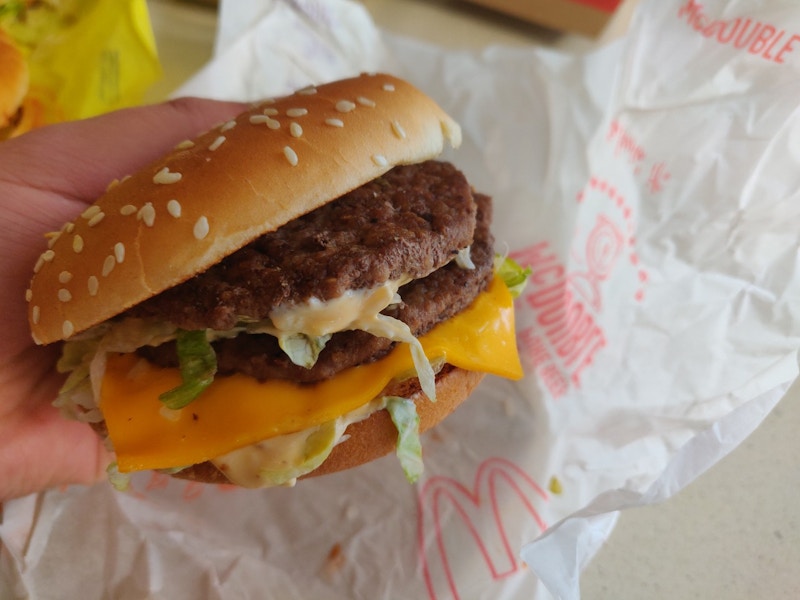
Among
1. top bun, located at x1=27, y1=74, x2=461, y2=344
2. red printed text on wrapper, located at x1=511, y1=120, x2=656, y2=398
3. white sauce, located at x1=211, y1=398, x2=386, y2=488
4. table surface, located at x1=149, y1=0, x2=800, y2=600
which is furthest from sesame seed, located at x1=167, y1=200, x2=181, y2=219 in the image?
table surface, located at x1=149, y1=0, x2=800, y2=600

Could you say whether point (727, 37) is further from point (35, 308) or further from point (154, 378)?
point (35, 308)

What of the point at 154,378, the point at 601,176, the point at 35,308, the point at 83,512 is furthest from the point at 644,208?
the point at 83,512

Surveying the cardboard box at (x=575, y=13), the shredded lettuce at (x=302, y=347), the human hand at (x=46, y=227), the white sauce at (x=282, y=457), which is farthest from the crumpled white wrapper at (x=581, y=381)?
the cardboard box at (x=575, y=13)

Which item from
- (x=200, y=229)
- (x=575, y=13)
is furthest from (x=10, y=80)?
(x=575, y=13)

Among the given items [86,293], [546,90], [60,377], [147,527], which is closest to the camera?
[86,293]

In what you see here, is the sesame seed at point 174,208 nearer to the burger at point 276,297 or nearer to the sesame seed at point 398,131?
the burger at point 276,297

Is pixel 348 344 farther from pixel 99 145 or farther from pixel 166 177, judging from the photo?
pixel 99 145

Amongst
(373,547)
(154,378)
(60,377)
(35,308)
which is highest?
(35,308)

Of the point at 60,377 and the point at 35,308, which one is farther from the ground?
the point at 35,308

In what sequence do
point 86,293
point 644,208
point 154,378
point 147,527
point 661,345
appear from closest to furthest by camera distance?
point 86,293
point 154,378
point 147,527
point 661,345
point 644,208
